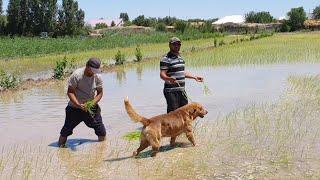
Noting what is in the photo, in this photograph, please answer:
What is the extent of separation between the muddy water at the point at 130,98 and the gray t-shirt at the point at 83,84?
42.1 inches

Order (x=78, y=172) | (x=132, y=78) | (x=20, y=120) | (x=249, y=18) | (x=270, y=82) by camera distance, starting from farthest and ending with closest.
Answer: (x=249, y=18) → (x=132, y=78) → (x=270, y=82) → (x=20, y=120) → (x=78, y=172)

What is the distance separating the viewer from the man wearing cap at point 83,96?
798 cm

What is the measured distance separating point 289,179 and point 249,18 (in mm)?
102086

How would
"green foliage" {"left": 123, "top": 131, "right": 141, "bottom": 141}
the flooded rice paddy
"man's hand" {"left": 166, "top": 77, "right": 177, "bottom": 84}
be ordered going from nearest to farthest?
1. the flooded rice paddy
2. "man's hand" {"left": 166, "top": 77, "right": 177, "bottom": 84}
3. "green foliage" {"left": 123, "top": 131, "right": 141, "bottom": 141}

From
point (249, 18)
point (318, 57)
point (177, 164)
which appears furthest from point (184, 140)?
point (249, 18)

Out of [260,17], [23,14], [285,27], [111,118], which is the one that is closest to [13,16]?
[23,14]

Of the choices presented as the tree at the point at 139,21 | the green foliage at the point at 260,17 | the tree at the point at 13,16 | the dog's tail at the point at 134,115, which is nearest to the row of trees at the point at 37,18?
the tree at the point at 13,16

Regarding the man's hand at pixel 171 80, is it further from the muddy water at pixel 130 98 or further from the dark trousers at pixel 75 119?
the muddy water at pixel 130 98

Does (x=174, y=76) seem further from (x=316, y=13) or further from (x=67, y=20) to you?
(x=316, y=13)

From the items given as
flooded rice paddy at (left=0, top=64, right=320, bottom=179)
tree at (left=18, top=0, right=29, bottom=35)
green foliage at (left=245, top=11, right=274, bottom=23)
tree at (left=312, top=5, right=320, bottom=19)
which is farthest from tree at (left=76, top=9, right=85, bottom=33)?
flooded rice paddy at (left=0, top=64, right=320, bottom=179)

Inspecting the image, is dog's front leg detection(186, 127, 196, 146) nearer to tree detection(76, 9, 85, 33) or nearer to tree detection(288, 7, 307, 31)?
tree detection(76, 9, 85, 33)

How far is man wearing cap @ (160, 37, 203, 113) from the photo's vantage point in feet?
26.3

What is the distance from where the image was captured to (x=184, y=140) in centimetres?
832

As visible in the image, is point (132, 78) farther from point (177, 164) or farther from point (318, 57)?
point (177, 164)
